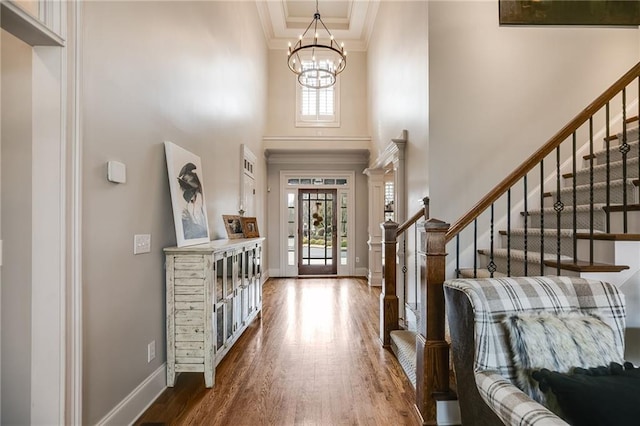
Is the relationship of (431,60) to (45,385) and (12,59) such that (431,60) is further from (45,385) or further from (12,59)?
(45,385)

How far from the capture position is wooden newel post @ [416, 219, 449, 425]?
6.92ft

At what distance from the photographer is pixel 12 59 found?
1.64 metres

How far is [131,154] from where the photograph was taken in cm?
219

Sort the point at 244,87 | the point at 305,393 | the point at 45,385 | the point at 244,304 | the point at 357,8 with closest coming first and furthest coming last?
the point at 45,385 → the point at 305,393 → the point at 244,304 → the point at 244,87 → the point at 357,8

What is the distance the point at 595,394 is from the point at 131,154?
2.68 meters

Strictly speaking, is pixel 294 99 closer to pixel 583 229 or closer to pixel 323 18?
pixel 323 18

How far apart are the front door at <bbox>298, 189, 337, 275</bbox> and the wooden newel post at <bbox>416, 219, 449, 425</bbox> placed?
561 cm

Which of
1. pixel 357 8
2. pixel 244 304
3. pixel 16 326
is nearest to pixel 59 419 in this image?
pixel 16 326

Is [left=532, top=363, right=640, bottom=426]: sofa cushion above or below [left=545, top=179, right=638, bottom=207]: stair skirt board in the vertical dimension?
below

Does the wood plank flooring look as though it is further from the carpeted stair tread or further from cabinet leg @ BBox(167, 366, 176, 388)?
the carpeted stair tread

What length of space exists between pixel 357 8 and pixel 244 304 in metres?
6.32

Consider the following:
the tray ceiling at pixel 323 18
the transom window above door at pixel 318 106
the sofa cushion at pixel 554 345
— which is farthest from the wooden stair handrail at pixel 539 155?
the transom window above door at pixel 318 106

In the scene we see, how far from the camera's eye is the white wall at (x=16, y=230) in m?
1.60

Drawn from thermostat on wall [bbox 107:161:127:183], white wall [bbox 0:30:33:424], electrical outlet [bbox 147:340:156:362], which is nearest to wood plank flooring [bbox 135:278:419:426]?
electrical outlet [bbox 147:340:156:362]
